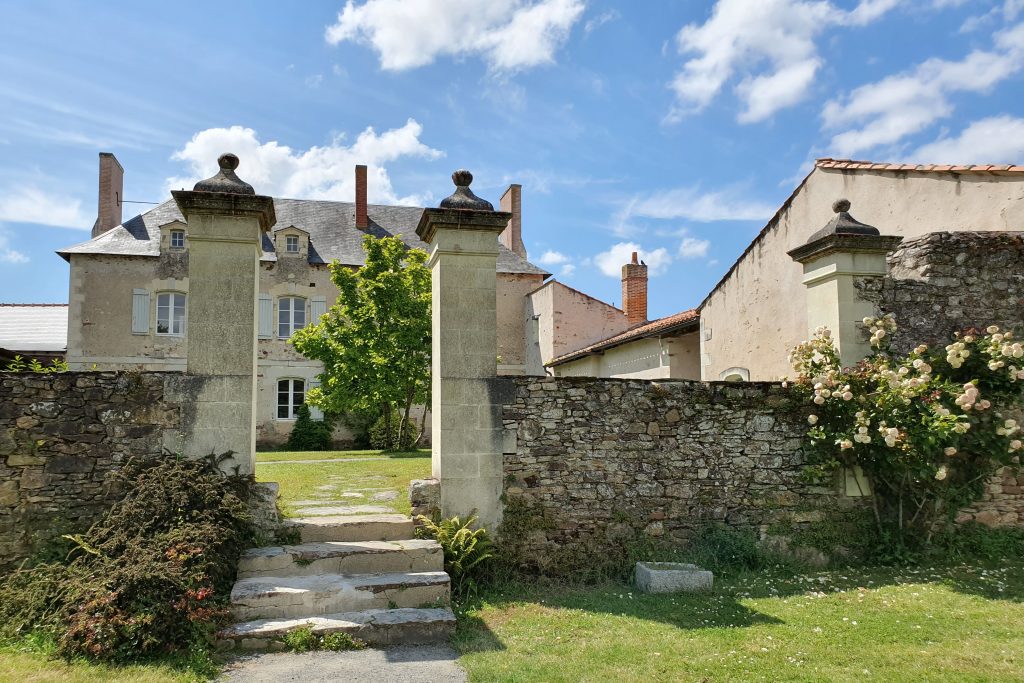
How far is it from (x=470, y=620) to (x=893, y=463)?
4174 millimetres

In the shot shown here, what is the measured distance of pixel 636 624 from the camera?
4.88 meters

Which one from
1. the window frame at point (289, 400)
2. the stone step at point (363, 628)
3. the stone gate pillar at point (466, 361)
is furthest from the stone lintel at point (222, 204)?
the window frame at point (289, 400)

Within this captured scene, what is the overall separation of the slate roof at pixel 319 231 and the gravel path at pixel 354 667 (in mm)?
17144

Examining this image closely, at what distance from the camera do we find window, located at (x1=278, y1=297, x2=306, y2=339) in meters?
21.2

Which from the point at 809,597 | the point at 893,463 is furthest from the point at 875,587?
the point at 893,463

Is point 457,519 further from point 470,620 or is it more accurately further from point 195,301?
point 195,301

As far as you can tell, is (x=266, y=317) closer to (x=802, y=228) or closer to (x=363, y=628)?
(x=802, y=228)

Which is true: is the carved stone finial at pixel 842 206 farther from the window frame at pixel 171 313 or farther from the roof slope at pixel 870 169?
the window frame at pixel 171 313

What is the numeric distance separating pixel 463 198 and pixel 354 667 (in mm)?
4038

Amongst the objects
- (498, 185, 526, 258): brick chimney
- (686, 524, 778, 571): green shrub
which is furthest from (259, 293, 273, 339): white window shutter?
(686, 524, 778, 571): green shrub

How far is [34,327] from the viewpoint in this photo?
23.1 m

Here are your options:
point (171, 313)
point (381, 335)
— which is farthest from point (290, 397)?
point (381, 335)

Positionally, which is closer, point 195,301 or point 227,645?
point 227,645

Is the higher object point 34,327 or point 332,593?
point 34,327
